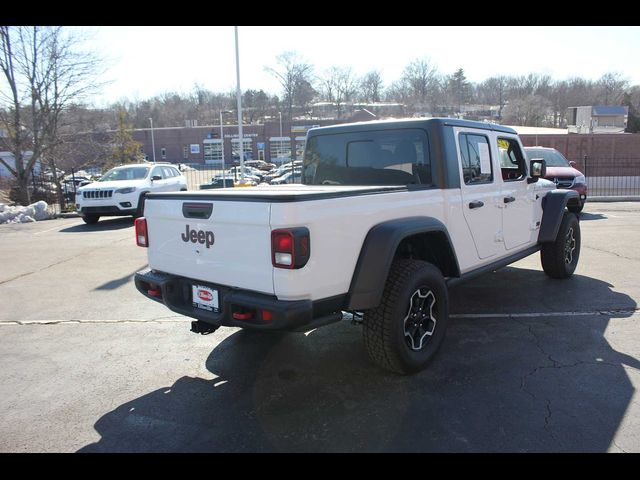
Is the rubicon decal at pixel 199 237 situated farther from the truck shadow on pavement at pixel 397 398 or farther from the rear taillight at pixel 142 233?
the truck shadow on pavement at pixel 397 398

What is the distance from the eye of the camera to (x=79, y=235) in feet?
37.4

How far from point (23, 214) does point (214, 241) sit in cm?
1418

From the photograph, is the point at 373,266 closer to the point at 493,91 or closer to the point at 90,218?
the point at 90,218

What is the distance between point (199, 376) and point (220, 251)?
3.81 ft

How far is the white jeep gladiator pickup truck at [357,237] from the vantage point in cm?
295

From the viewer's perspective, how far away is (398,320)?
3.38 meters

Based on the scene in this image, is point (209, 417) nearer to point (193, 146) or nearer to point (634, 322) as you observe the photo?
point (634, 322)

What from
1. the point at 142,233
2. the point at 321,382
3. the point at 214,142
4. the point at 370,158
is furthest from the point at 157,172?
the point at 214,142

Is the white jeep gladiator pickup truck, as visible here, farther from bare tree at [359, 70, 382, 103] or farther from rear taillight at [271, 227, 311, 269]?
bare tree at [359, 70, 382, 103]

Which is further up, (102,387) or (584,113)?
(584,113)

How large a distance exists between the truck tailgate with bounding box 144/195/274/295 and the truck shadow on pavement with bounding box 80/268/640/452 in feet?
2.84

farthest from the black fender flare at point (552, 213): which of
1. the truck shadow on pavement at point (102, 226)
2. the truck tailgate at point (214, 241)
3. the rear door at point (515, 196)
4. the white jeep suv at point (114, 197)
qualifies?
the truck shadow on pavement at point (102, 226)

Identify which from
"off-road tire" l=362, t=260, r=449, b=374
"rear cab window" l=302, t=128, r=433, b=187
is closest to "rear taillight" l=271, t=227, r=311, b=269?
"off-road tire" l=362, t=260, r=449, b=374
